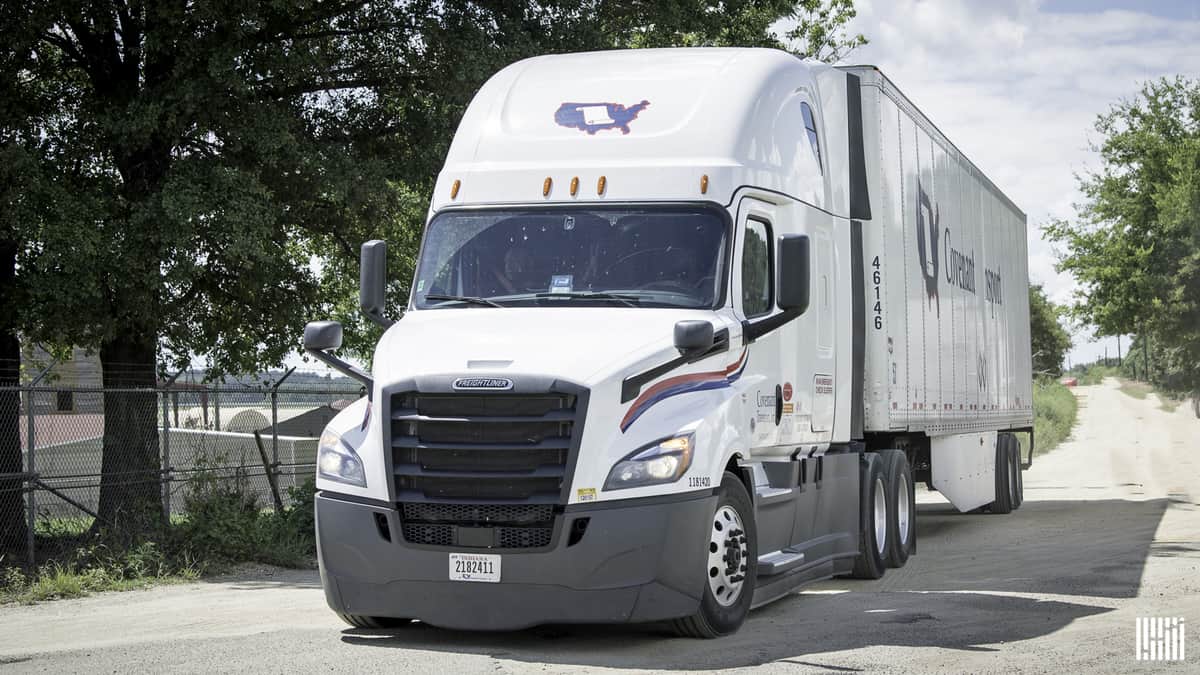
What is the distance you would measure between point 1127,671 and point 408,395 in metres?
4.41

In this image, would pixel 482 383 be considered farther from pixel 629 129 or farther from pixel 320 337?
pixel 629 129

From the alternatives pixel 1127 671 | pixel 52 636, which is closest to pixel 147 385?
pixel 52 636

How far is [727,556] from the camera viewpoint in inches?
366

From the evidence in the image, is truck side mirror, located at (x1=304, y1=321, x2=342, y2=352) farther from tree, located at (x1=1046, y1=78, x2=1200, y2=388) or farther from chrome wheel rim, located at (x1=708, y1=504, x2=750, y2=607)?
tree, located at (x1=1046, y1=78, x2=1200, y2=388)

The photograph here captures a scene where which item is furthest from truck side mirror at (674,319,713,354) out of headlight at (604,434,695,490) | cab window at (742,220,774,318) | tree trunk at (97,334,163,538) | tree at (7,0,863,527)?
tree at (7,0,863,527)

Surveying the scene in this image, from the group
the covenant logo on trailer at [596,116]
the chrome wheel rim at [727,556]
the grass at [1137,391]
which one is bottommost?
the grass at [1137,391]

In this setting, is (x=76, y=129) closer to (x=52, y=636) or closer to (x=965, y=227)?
(x=52, y=636)

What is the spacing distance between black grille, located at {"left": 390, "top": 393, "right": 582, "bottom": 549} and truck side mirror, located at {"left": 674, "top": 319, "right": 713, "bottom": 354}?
814 mm

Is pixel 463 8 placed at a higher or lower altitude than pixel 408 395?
higher

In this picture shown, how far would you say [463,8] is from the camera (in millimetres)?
18812

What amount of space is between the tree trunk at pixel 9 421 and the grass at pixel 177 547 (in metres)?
0.34

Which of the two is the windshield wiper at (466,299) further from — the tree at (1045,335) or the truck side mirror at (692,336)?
the tree at (1045,335)

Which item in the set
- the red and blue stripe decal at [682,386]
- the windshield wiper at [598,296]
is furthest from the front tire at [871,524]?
the windshield wiper at [598,296]

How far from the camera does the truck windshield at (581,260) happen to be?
32.0 ft
